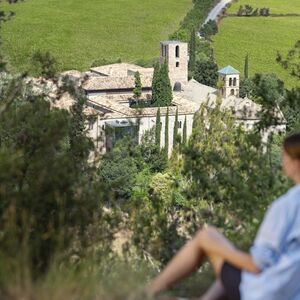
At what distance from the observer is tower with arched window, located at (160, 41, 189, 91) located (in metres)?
45.3

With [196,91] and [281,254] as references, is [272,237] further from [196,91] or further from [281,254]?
[196,91]

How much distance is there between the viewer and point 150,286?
9.83 ft

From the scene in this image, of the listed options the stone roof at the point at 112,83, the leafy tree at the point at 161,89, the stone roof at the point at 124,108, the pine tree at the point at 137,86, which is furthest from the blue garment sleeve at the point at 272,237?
the stone roof at the point at 112,83

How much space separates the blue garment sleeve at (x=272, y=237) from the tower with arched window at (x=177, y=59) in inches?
1657

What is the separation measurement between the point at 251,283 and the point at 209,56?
4692 cm

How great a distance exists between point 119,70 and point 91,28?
47.3 feet

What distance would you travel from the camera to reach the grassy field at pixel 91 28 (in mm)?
55531

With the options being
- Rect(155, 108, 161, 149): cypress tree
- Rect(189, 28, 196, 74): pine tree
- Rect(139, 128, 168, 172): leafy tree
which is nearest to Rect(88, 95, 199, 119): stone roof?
Rect(155, 108, 161, 149): cypress tree

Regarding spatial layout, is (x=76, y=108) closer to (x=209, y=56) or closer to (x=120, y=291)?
Result: (x=120, y=291)

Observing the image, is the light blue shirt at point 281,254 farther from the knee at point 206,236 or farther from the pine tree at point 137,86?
the pine tree at point 137,86

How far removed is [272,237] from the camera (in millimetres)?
2857

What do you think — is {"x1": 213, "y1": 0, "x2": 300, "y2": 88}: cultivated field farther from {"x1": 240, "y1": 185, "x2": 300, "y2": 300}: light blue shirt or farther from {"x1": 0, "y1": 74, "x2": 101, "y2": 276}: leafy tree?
{"x1": 240, "y1": 185, "x2": 300, "y2": 300}: light blue shirt

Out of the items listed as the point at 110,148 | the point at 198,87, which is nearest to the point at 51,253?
the point at 110,148

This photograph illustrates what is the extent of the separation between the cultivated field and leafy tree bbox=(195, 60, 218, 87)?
3927 mm
